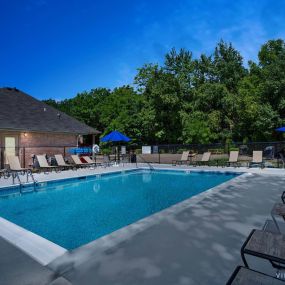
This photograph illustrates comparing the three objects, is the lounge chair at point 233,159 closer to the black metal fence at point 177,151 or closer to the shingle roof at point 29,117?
the black metal fence at point 177,151

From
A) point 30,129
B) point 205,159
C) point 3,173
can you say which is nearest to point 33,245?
point 3,173

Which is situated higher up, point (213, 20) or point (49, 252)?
point (213, 20)

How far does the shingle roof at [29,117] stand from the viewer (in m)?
15.7

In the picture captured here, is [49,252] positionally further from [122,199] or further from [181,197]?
[181,197]

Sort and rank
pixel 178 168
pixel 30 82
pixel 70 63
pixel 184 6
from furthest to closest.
→ pixel 30 82 → pixel 70 63 → pixel 184 6 → pixel 178 168

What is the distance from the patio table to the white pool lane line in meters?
2.44

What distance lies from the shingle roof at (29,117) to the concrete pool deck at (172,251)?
12.8m

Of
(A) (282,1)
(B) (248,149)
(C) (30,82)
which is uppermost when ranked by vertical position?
(A) (282,1)

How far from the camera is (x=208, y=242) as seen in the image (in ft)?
12.4

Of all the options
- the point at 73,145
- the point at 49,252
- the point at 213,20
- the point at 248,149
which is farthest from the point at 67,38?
the point at 49,252

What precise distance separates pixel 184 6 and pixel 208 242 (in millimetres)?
17861

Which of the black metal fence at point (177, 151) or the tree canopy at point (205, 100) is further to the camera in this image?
the tree canopy at point (205, 100)

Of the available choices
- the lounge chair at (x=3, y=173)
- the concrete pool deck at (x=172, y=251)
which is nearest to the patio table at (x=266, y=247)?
the concrete pool deck at (x=172, y=251)

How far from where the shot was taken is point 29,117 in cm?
1744
